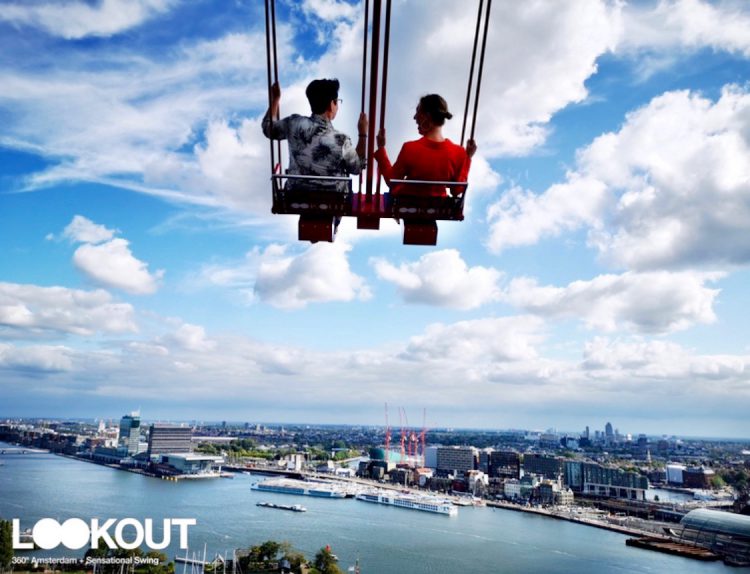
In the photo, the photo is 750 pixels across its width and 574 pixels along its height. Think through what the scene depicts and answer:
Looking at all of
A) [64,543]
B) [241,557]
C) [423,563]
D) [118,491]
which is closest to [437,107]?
[241,557]

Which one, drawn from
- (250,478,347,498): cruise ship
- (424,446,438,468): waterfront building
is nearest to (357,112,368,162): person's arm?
(250,478,347,498): cruise ship

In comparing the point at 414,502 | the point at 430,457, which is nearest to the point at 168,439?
the point at 430,457

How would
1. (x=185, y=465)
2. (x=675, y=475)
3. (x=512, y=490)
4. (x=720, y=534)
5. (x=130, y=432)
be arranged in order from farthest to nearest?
(x=130, y=432) → (x=675, y=475) → (x=185, y=465) → (x=512, y=490) → (x=720, y=534)

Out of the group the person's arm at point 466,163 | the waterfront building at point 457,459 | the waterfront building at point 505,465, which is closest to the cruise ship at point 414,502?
the waterfront building at point 505,465

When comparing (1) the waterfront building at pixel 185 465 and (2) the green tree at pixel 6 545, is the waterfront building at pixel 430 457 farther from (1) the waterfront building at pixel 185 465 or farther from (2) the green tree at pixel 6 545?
(2) the green tree at pixel 6 545

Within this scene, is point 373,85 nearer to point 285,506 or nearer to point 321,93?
point 321,93

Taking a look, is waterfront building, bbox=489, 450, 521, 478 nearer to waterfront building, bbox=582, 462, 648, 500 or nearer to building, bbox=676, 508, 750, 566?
waterfront building, bbox=582, 462, 648, 500
